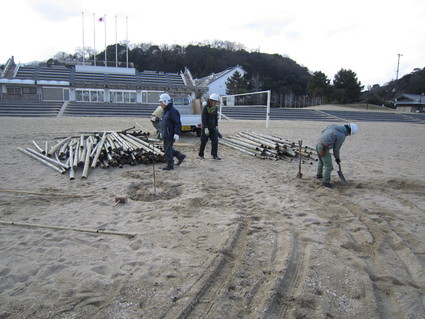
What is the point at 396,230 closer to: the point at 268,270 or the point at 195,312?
the point at 268,270

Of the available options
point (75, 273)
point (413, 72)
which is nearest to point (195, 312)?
point (75, 273)

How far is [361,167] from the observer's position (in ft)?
28.6

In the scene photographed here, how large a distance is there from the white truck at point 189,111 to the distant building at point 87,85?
82.1ft

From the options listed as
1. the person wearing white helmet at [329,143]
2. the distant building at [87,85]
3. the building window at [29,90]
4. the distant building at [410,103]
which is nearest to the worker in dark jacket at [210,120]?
the person wearing white helmet at [329,143]

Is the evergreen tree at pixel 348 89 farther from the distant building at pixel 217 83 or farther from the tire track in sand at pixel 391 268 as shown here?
the tire track in sand at pixel 391 268

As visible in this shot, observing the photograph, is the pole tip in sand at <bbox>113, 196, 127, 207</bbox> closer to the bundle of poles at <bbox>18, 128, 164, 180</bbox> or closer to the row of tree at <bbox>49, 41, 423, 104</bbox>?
the bundle of poles at <bbox>18, 128, 164, 180</bbox>

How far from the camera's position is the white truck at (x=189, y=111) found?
13.9m

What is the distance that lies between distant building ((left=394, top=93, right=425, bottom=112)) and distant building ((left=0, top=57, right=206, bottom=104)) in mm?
36066

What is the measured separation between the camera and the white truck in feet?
45.6

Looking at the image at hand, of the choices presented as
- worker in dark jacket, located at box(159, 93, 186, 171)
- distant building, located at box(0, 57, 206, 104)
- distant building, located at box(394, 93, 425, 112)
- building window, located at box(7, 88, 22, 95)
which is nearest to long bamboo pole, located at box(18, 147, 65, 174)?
worker in dark jacket, located at box(159, 93, 186, 171)

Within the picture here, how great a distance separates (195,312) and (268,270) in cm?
101

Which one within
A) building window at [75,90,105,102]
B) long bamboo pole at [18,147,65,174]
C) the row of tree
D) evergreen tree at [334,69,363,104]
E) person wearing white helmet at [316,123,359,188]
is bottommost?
long bamboo pole at [18,147,65,174]

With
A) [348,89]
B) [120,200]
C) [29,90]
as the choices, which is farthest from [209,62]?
[120,200]

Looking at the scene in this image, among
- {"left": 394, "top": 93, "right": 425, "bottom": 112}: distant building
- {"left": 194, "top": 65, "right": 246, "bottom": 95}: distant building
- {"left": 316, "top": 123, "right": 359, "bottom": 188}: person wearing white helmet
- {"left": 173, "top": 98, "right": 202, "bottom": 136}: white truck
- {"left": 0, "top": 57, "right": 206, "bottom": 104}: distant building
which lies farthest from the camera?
{"left": 194, "top": 65, "right": 246, "bottom": 95}: distant building
